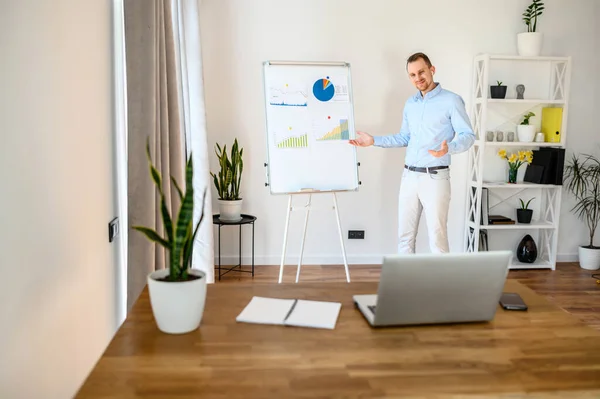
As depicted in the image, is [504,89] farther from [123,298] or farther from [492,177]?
[123,298]

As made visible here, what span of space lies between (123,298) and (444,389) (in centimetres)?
207

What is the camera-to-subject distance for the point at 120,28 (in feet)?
9.16

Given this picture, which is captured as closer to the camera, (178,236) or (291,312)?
(178,236)

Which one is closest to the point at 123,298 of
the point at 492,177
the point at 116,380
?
the point at 116,380

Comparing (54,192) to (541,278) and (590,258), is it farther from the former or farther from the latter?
(590,258)

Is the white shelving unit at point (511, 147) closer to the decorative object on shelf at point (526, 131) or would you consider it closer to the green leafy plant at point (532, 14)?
the decorative object on shelf at point (526, 131)

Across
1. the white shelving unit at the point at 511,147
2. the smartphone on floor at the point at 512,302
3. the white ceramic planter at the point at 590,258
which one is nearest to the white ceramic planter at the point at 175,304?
the smartphone on floor at the point at 512,302

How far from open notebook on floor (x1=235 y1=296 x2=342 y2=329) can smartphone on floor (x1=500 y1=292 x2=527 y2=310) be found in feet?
1.67

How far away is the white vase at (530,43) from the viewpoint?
4.88m

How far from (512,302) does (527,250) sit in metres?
3.74

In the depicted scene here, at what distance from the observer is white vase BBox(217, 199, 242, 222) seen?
15.1ft

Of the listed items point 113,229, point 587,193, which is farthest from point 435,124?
point 587,193

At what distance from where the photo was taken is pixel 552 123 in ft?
16.7

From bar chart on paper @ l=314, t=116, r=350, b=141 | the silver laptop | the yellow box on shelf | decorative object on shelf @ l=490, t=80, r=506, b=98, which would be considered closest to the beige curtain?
the silver laptop
